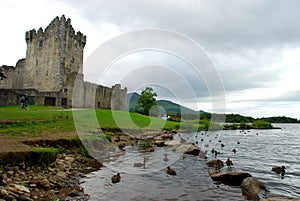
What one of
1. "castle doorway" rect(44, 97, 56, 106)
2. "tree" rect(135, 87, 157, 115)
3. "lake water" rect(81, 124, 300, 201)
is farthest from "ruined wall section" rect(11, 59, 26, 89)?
"lake water" rect(81, 124, 300, 201)

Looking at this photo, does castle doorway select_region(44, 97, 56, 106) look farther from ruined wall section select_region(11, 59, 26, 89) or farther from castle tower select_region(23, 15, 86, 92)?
ruined wall section select_region(11, 59, 26, 89)

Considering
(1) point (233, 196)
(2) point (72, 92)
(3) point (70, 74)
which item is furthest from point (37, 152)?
(3) point (70, 74)

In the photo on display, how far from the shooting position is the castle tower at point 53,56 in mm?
60656

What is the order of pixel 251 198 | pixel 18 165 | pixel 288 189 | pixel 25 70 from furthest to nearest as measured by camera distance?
pixel 25 70 < pixel 288 189 < pixel 18 165 < pixel 251 198

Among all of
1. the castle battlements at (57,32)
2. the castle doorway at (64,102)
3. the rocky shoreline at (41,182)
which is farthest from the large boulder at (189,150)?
the castle battlements at (57,32)

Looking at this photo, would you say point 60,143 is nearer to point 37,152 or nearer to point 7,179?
point 37,152

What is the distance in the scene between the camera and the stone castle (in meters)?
57.4

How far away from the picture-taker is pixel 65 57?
6300 centimetres

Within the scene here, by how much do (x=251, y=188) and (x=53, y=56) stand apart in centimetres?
5938

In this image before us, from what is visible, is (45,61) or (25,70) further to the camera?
(25,70)

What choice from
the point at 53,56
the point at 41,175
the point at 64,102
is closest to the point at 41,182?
the point at 41,175

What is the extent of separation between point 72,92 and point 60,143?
4065cm

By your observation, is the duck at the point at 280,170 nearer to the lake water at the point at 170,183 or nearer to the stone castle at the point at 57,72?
the lake water at the point at 170,183

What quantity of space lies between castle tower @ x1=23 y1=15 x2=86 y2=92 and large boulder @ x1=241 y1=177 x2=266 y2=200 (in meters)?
52.0
